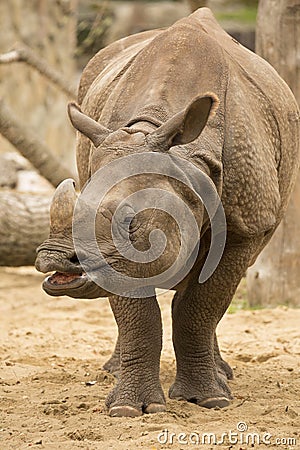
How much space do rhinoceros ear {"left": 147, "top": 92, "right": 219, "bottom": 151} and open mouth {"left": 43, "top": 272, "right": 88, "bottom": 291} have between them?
71cm

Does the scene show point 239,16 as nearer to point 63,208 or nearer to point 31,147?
point 31,147

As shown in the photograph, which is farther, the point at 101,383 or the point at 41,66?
the point at 41,66

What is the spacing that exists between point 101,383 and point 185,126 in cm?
196

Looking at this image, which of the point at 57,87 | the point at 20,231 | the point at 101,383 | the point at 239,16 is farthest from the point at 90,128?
the point at 239,16

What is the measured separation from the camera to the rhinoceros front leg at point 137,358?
4973 millimetres

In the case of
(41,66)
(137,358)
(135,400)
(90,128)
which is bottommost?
(135,400)

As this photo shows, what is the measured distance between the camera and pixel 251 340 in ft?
23.3

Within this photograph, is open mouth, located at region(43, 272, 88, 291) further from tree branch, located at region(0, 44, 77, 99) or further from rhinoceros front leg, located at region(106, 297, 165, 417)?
tree branch, located at region(0, 44, 77, 99)

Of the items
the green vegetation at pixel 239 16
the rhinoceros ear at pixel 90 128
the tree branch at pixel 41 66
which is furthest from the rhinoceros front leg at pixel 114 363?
the green vegetation at pixel 239 16

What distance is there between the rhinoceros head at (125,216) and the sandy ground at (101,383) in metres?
0.70

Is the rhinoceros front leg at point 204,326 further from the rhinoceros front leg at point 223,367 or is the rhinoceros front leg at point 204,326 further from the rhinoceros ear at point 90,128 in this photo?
the rhinoceros ear at point 90,128

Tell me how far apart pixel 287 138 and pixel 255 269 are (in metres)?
2.73

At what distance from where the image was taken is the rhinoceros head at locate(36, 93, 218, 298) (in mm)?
4277

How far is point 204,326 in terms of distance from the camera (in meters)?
5.31
